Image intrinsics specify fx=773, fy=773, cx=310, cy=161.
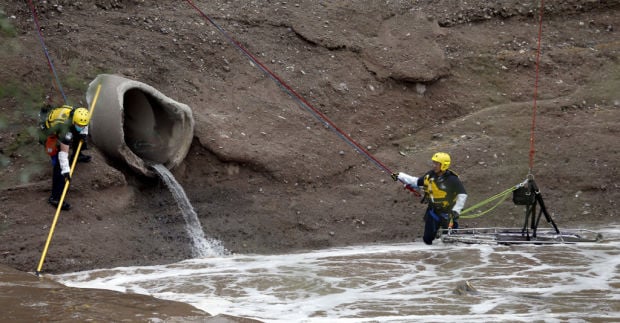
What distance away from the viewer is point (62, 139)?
1028cm

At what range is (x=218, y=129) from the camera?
12461 mm

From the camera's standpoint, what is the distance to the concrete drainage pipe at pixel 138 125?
1084cm

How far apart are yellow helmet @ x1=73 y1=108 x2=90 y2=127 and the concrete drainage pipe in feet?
1.28

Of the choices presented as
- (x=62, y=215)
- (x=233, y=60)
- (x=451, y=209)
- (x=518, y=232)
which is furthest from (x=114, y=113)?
(x=518, y=232)

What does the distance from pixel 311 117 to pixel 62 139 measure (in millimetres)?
4836

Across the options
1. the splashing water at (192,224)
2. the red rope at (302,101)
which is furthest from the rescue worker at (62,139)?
the red rope at (302,101)

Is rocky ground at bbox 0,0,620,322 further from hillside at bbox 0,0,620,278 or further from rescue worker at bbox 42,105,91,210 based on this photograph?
rescue worker at bbox 42,105,91,210

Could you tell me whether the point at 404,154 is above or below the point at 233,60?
below

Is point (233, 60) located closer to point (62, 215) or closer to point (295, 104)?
point (295, 104)

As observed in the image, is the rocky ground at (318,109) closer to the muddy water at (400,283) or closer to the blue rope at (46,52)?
the blue rope at (46,52)

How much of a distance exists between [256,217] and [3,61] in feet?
15.1

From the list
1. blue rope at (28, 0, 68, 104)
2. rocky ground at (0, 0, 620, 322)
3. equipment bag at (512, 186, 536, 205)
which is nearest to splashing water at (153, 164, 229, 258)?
rocky ground at (0, 0, 620, 322)

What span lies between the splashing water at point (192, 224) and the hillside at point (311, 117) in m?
0.15

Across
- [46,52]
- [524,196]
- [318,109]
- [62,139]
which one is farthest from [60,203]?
[524,196]
